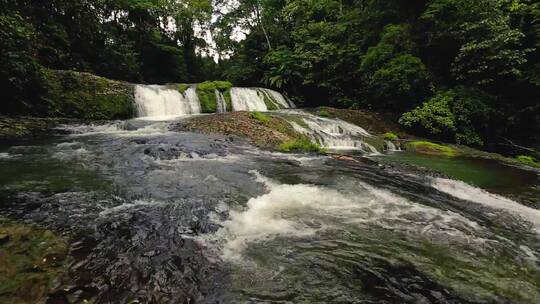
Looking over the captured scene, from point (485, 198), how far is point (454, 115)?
9.63 meters

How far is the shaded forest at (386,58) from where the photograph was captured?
13172mm

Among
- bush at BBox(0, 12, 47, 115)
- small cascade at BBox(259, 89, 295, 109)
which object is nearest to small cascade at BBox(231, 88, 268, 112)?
small cascade at BBox(259, 89, 295, 109)

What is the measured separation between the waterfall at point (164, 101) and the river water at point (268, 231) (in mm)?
→ 8528

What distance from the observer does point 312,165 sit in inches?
290

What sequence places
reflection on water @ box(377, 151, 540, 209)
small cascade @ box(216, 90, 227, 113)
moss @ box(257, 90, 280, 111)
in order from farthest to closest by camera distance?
moss @ box(257, 90, 280, 111), small cascade @ box(216, 90, 227, 113), reflection on water @ box(377, 151, 540, 209)

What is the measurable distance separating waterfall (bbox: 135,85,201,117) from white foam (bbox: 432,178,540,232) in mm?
12422

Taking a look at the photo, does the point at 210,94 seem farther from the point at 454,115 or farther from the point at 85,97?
the point at 454,115

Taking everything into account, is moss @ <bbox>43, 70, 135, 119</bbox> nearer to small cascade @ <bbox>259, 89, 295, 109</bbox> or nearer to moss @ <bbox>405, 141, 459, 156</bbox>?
small cascade @ <bbox>259, 89, 295, 109</bbox>

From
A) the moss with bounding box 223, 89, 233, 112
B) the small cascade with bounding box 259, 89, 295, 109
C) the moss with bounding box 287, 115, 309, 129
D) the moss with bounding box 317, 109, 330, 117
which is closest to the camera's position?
the moss with bounding box 287, 115, 309, 129

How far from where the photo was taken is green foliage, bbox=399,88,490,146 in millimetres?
14055

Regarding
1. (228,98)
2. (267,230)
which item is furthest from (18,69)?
(267,230)

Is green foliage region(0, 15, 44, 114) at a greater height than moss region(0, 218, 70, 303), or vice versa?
Result: green foliage region(0, 15, 44, 114)

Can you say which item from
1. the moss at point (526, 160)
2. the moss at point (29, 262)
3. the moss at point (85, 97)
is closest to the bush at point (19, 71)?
the moss at point (85, 97)

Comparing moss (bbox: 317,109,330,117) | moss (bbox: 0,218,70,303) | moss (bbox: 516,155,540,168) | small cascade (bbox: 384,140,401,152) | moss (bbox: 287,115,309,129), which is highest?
moss (bbox: 317,109,330,117)
